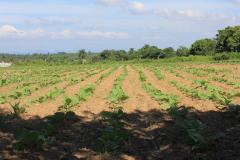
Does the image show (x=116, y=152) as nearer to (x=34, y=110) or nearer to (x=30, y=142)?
(x=30, y=142)

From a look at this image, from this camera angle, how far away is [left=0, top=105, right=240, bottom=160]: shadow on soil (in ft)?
25.0

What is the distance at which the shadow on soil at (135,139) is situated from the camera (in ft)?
25.0

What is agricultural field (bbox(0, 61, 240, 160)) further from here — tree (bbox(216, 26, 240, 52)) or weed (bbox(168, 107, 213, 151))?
tree (bbox(216, 26, 240, 52))

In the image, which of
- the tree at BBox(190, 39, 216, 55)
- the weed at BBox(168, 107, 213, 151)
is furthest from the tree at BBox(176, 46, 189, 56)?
the weed at BBox(168, 107, 213, 151)

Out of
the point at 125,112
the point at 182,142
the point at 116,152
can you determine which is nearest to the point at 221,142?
the point at 182,142

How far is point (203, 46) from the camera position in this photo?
359 ft

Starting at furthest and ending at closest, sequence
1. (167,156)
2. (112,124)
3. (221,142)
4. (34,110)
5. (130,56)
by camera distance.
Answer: (130,56)
(34,110)
(112,124)
(221,142)
(167,156)

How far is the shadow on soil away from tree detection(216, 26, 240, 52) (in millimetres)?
85771

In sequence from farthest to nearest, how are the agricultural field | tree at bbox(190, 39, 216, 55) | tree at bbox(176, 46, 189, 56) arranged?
tree at bbox(176, 46, 189, 56) < tree at bbox(190, 39, 216, 55) < the agricultural field

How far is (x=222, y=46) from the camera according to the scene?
10056cm

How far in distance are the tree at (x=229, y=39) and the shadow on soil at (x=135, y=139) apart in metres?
85.8

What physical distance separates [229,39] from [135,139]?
297 ft

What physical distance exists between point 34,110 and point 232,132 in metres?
7.02

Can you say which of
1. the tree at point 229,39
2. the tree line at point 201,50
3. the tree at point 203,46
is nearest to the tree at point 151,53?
the tree line at point 201,50
